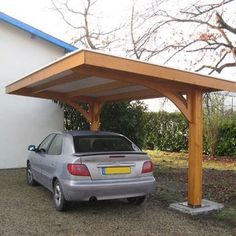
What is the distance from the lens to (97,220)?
6773mm

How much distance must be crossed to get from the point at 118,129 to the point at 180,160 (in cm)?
402

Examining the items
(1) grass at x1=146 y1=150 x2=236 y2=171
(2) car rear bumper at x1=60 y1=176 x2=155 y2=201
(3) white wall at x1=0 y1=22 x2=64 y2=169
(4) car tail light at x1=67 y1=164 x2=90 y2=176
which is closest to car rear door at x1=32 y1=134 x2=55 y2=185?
(2) car rear bumper at x1=60 y1=176 x2=155 y2=201

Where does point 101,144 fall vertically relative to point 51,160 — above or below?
above

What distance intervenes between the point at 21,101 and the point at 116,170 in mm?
7371

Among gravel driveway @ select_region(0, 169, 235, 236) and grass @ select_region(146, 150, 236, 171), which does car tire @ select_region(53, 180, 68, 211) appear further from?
grass @ select_region(146, 150, 236, 171)

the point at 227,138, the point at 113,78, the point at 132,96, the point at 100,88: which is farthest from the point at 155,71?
the point at 227,138

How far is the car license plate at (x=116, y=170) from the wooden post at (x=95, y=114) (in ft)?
13.3

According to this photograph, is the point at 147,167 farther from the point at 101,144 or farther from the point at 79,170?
the point at 79,170

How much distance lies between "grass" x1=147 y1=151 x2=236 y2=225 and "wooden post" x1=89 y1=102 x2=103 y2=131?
2.36 meters

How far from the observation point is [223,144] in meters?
17.2

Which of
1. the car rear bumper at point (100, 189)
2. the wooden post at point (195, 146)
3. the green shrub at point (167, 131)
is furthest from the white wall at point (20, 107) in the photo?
the wooden post at point (195, 146)

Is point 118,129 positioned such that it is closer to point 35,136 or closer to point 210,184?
point 35,136

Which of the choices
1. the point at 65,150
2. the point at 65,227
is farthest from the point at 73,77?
the point at 65,227

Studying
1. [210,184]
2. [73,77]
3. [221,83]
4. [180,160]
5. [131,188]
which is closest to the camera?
[131,188]
